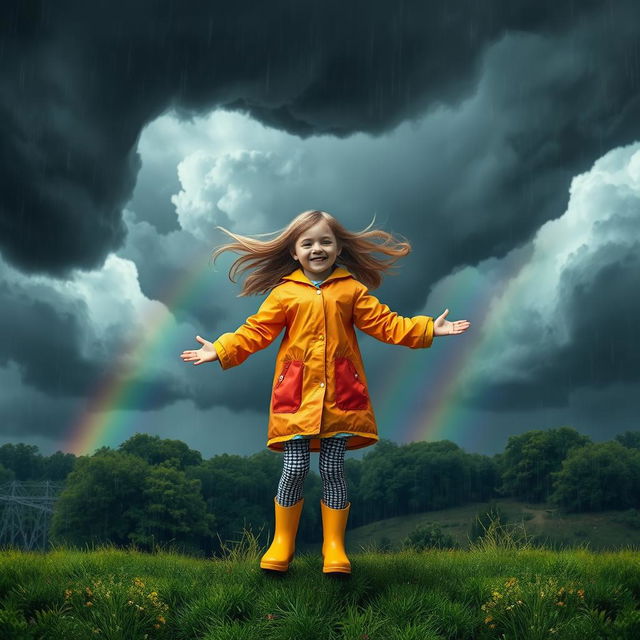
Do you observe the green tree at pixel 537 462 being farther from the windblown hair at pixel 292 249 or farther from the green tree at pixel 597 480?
the windblown hair at pixel 292 249

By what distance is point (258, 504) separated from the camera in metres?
34.4

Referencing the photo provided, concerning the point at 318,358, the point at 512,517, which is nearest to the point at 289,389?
the point at 318,358

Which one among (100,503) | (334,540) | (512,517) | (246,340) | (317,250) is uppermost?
(100,503)

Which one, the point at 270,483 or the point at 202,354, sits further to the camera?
the point at 270,483

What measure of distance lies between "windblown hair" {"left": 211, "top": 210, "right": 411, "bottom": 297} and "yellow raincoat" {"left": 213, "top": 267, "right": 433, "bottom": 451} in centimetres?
37

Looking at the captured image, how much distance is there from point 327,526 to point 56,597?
2389 millimetres

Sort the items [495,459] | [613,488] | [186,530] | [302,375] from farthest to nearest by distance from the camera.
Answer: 1. [495,459]
2. [613,488]
3. [186,530]
4. [302,375]

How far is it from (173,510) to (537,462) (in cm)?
1686

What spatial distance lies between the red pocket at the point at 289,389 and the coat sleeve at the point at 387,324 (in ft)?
2.66

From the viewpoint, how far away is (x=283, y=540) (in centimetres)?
644

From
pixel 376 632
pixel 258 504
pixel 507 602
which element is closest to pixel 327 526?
pixel 376 632

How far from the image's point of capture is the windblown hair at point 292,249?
277 inches

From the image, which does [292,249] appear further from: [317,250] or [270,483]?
[270,483]

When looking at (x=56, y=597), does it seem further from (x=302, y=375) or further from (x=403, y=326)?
(x=403, y=326)
